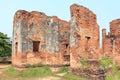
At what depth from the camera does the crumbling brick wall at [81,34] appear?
1356cm

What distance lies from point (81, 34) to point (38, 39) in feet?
14.3

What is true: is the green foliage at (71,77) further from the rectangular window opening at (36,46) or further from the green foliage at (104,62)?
the rectangular window opening at (36,46)

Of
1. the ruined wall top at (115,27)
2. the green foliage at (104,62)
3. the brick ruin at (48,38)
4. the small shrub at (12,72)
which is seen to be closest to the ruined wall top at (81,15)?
the brick ruin at (48,38)

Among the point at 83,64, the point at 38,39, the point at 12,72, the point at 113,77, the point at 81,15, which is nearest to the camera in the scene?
the point at 113,77

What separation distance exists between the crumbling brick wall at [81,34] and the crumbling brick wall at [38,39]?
349 centimetres

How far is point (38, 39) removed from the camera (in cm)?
1692

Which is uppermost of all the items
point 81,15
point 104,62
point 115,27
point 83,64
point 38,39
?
point 81,15

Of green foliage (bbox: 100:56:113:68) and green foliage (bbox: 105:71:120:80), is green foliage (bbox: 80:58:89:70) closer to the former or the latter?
green foliage (bbox: 100:56:113:68)

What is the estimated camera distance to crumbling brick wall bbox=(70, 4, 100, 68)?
44.5 feet

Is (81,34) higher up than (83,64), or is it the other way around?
(81,34)

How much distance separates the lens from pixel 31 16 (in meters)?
16.8

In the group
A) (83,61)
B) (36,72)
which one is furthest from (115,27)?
(36,72)

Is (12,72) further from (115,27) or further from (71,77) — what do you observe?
(115,27)

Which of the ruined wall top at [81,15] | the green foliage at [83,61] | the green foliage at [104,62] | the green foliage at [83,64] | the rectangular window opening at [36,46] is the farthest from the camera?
the rectangular window opening at [36,46]
